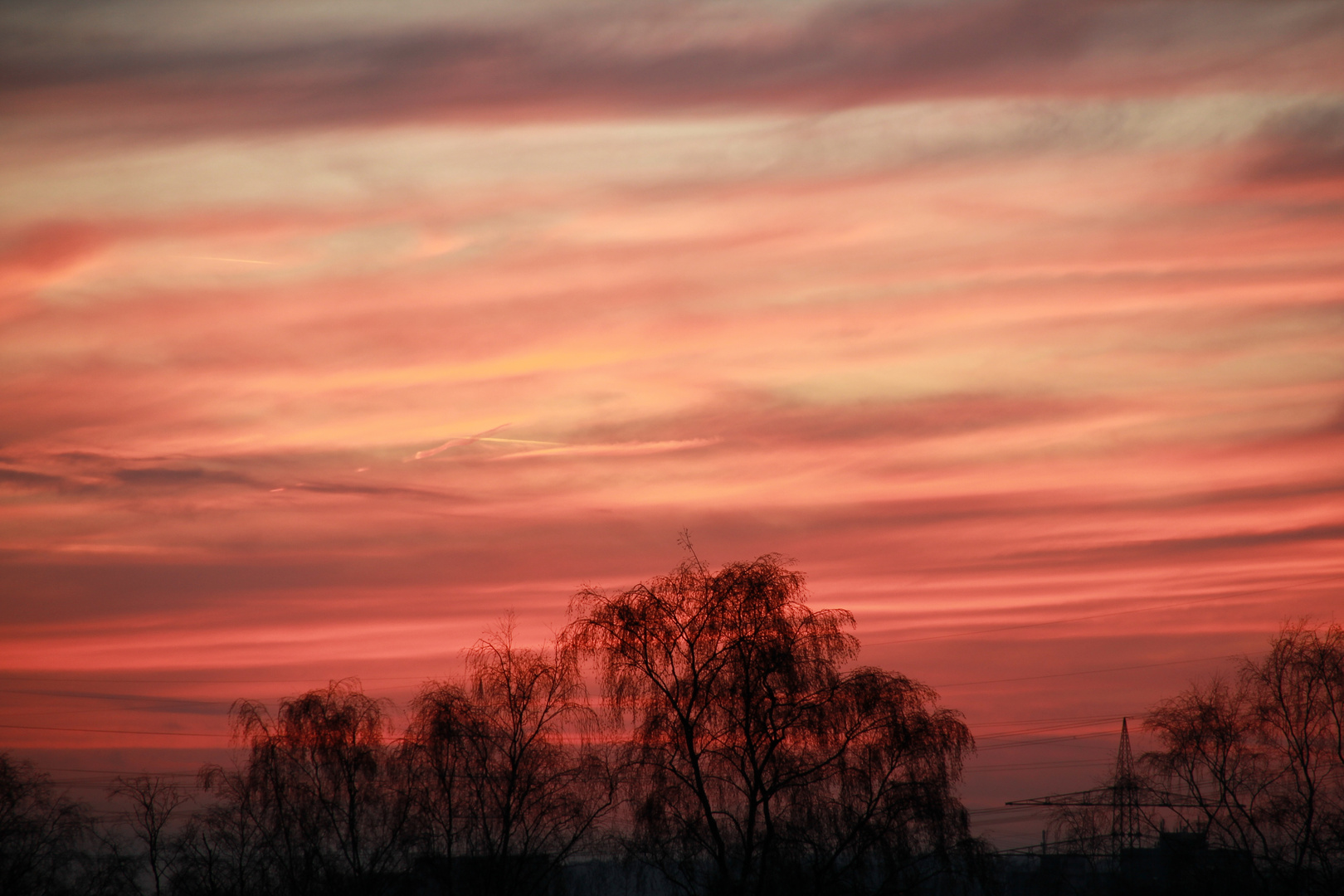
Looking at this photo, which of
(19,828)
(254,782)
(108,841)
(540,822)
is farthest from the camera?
(108,841)

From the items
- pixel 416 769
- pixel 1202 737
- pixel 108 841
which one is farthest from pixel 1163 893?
pixel 108 841

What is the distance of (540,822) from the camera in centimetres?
5722

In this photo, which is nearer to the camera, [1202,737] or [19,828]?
[1202,737]

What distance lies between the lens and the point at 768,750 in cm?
4775

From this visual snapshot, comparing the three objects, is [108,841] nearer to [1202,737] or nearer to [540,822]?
[540,822]

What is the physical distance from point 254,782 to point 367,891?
7.60 meters

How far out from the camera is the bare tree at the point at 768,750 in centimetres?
4806

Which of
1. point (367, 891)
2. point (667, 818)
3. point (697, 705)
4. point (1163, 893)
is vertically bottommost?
point (1163, 893)

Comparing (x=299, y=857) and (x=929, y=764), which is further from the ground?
(x=929, y=764)

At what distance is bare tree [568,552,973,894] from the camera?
48062 millimetres

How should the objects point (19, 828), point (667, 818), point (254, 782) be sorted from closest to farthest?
point (667, 818) < point (254, 782) < point (19, 828)

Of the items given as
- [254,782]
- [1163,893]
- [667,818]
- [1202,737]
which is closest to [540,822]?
[667,818]

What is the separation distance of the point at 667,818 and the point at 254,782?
23.8 meters

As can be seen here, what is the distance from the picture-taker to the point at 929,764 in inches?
1945
